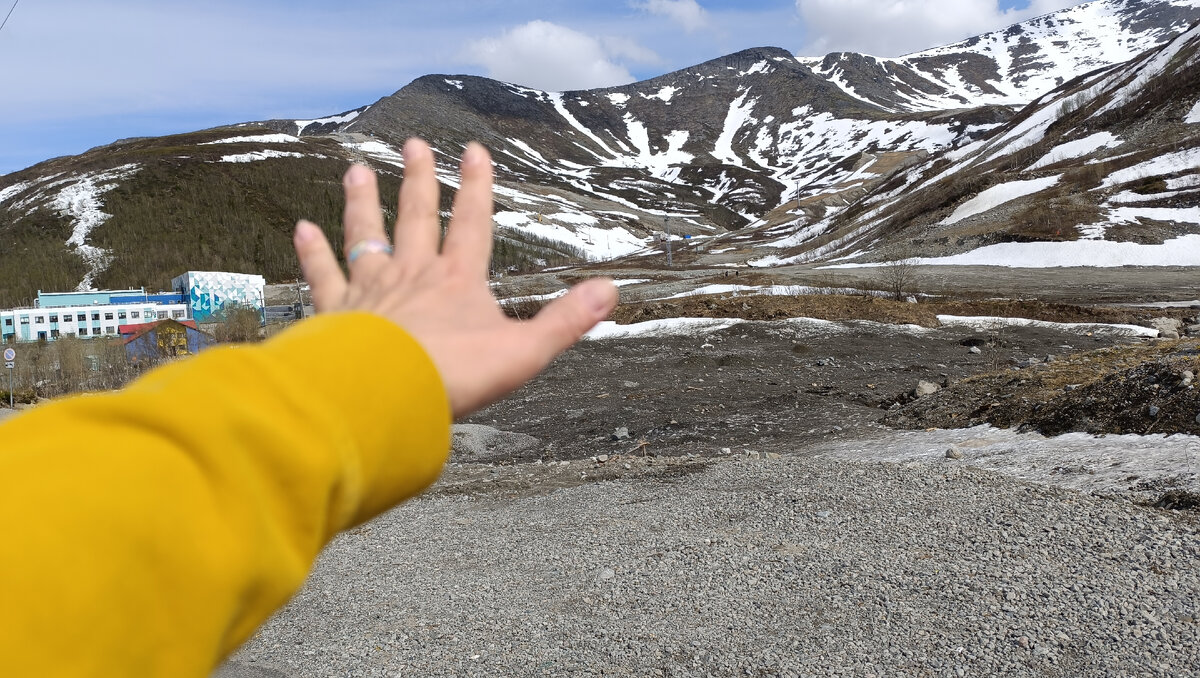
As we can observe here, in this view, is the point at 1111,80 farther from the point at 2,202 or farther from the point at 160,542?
the point at 2,202

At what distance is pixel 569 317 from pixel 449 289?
0.70 feet

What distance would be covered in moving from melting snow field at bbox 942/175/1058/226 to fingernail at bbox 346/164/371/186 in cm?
5881

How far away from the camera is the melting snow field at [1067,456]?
23.0ft

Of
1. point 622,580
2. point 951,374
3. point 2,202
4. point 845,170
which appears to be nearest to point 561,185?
point 845,170

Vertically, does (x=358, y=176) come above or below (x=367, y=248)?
above

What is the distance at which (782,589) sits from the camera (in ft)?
18.8

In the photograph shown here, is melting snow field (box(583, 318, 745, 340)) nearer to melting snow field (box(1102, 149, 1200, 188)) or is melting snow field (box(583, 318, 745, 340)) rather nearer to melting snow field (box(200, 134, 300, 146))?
melting snow field (box(1102, 149, 1200, 188))

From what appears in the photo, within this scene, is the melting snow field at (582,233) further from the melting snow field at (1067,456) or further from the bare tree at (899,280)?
the melting snow field at (1067,456)

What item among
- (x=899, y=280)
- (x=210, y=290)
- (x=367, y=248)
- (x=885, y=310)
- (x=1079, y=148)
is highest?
(x=1079, y=148)

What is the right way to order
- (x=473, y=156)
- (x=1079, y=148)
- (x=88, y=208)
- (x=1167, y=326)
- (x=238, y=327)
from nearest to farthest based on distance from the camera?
1. (x=473, y=156)
2. (x=1167, y=326)
3. (x=238, y=327)
4. (x=1079, y=148)
5. (x=88, y=208)

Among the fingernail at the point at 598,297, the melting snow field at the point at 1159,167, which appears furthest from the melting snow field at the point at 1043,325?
the melting snow field at the point at 1159,167

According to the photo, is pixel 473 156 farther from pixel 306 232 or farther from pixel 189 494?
pixel 189 494

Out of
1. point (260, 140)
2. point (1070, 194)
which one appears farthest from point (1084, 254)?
point (260, 140)

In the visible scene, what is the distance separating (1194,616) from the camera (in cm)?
464
